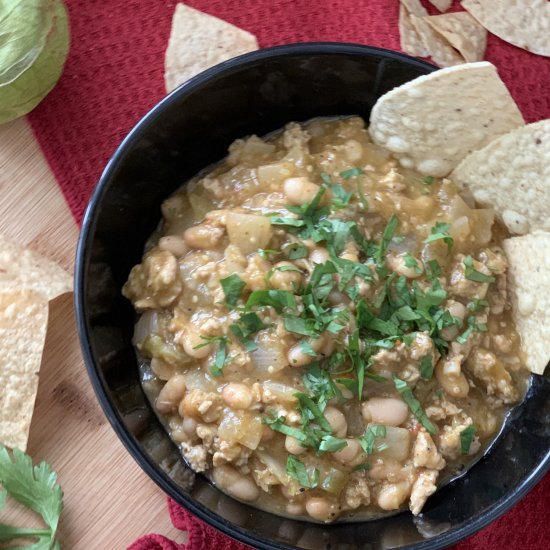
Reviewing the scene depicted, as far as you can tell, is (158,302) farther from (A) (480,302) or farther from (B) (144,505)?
(A) (480,302)

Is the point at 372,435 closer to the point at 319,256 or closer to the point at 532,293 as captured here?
the point at 319,256

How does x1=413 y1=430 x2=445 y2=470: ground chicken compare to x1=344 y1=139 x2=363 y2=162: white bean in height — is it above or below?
below

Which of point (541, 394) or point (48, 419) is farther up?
point (48, 419)

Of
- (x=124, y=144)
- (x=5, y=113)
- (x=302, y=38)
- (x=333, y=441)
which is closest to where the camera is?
(x=333, y=441)

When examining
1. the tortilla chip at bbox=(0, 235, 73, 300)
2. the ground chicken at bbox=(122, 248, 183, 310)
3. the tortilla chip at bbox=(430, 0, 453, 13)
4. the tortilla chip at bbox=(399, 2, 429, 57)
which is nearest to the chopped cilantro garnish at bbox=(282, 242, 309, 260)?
the ground chicken at bbox=(122, 248, 183, 310)

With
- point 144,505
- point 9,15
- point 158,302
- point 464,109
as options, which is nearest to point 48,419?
point 144,505

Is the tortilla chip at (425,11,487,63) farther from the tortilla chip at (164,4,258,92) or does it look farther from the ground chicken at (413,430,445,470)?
the ground chicken at (413,430,445,470)

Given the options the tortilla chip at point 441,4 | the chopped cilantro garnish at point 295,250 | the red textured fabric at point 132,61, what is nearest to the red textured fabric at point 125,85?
the red textured fabric at point 132,61

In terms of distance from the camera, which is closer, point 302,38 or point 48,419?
point 48,419
